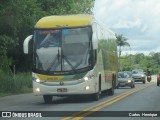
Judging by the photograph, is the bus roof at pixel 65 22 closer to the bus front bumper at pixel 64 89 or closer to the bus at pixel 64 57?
the bus at pixel 64 57

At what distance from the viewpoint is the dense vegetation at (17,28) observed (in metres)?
32.2

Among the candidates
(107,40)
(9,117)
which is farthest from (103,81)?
(9,117)

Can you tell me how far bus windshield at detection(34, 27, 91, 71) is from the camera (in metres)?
22.2

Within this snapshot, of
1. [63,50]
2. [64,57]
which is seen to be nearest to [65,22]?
[63,50]

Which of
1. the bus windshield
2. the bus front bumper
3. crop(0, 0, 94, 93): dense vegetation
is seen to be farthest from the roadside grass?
the bus windshield

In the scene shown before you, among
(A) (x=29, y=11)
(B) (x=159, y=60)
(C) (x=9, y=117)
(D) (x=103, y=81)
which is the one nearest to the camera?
(C) (x=9, y=117)

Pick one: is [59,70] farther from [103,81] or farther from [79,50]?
[103,81]

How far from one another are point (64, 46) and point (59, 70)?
1.06 meters

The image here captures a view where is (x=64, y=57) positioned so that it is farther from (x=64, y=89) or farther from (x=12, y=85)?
(x=12, y=85)

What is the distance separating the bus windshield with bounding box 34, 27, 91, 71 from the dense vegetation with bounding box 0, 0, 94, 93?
25.6 feet

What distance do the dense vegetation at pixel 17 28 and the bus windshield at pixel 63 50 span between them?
7810mm

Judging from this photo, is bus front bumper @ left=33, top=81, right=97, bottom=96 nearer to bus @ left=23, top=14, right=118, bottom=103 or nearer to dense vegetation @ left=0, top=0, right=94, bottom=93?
bus @ left=23, top=14, right=118, bottom=103

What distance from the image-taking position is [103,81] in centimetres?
2591

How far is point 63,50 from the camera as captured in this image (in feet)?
73.0
